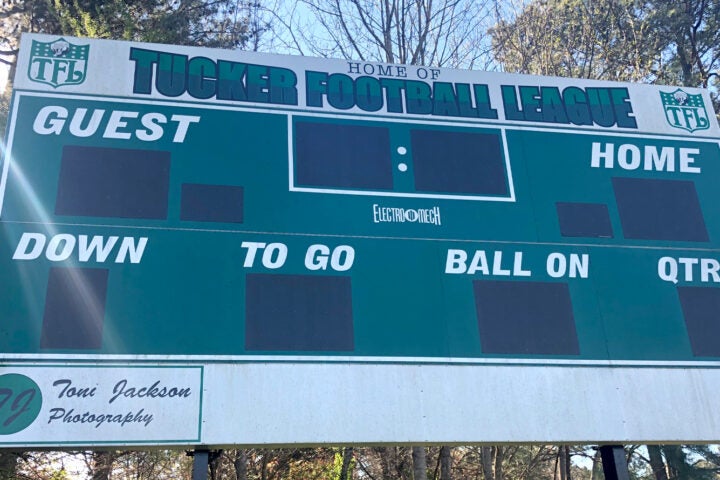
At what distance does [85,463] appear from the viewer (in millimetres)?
11375

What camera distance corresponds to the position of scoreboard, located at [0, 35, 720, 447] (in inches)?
199

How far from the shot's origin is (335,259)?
18.5ft

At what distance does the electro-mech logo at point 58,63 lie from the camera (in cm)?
597

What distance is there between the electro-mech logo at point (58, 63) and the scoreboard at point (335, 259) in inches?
0.7

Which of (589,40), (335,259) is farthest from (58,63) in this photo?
(589,40)

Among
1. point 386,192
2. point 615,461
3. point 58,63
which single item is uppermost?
point 58,63

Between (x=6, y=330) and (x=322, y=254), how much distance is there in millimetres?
2237

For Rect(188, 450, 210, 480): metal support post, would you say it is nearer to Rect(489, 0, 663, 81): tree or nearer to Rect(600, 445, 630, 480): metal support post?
Rect(600, 445, 630, 480): metal support post

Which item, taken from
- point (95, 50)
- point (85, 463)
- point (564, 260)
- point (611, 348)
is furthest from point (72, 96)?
point (85, 463)

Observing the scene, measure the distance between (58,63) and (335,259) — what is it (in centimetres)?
280

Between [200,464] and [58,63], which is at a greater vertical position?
[58,63]

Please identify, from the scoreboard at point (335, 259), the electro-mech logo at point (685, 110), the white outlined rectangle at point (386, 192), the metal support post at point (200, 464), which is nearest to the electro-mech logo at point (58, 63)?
the scoreboard at point (335, 259)

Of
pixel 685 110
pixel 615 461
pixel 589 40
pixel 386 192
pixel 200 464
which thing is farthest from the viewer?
pixel 589 40

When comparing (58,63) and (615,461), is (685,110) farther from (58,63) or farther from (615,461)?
(58,63)
